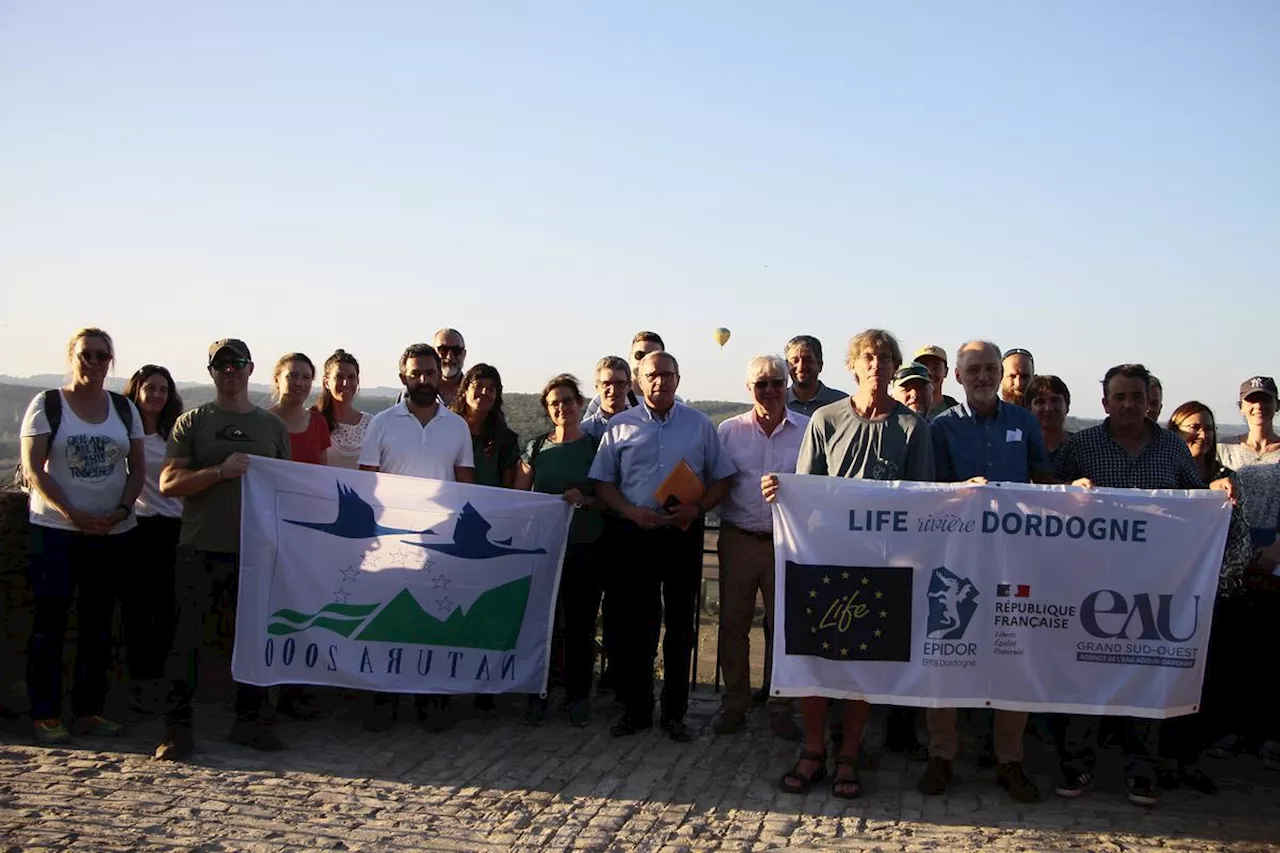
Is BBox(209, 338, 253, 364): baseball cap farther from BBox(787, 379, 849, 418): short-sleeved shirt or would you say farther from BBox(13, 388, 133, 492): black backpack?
BBox(787, 379, 849, 418): short-sleeved shirt

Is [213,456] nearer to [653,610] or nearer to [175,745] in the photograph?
[175,745]

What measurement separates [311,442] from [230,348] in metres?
1.13

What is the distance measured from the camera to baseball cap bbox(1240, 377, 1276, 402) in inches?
280

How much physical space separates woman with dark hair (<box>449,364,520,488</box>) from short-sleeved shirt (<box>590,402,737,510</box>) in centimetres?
73

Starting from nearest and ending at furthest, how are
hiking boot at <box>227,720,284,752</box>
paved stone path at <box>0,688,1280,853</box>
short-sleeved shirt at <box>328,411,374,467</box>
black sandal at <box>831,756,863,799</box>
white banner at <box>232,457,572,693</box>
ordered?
1. paved stone path at <box>0,688,1280,853</box>
2. black sandal at <box>831,756,863,799</box>
3. hiking boot at <box>227,720,284,752</box>
4. white banner at <box>232,457,572,693</box>
5. short-sleeved shirt at <box>328,411,374,467</box>

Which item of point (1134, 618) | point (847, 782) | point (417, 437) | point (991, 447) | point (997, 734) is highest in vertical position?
point (991, 447)

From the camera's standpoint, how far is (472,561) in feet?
23.6

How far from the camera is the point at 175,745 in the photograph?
20.7 feet

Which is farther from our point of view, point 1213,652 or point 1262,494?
point 1262,494

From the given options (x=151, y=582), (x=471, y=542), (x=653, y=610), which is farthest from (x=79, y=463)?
(x=653, y=610)

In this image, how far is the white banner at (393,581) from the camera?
6.81 m

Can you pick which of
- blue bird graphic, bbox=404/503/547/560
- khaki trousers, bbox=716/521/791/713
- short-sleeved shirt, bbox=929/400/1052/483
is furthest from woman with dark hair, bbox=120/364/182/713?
short-sleeved shirt, bbox=929/400/1052/483

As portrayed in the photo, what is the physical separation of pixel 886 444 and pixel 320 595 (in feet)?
11.8

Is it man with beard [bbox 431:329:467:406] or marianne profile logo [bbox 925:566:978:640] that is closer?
marianne profile logo [bbox 925:566:978:640]
